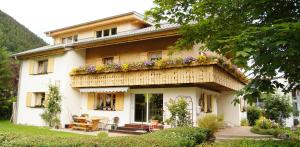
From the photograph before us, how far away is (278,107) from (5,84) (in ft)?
83.5

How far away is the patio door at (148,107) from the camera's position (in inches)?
714

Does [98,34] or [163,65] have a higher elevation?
[98,34]

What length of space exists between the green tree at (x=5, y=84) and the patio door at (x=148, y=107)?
1479 cm

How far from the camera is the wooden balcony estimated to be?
15219mm

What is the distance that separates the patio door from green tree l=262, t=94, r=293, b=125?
459 inches

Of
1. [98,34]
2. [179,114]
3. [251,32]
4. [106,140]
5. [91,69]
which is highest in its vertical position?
A: [98,34]

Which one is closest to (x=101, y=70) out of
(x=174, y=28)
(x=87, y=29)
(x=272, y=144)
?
(x=174, y=28)

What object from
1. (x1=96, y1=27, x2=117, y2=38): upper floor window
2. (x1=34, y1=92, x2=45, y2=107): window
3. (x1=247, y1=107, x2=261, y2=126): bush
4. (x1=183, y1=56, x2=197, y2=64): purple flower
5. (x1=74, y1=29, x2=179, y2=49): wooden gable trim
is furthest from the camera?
(x1=247, y1=107, x2=261, y2=126): bush

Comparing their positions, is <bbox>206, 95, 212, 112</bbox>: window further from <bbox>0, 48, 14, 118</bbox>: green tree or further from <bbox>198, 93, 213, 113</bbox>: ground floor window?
<bbox>0, 48, 14, 118</bbox>: green tree

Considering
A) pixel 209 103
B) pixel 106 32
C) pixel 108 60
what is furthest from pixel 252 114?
pixel 106 32

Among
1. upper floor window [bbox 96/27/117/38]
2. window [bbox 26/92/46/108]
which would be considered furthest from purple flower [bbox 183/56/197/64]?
window [bbox 26/92/46/108]

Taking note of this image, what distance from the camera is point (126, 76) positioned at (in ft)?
59.1

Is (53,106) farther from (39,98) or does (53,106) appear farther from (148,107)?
(148,107)

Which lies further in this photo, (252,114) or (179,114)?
(252,114)
